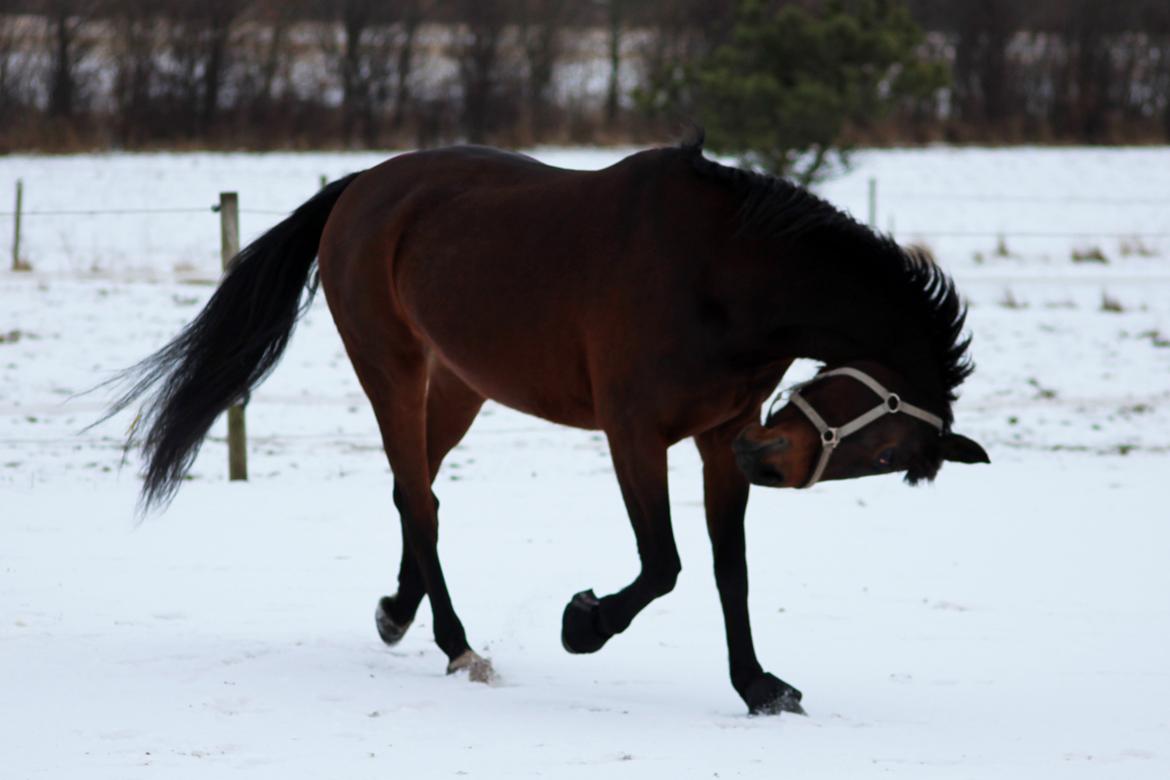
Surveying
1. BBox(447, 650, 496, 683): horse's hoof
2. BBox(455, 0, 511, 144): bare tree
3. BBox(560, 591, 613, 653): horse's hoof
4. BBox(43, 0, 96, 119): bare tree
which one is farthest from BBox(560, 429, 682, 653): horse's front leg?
BBox(43, 0, 96, 119): bare tree

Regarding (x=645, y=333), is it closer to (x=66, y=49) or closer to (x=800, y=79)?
(x=800, y=79)

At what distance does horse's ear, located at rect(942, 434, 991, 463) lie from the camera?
3.65 meters

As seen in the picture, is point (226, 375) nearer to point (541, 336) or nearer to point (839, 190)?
point (541, 336)

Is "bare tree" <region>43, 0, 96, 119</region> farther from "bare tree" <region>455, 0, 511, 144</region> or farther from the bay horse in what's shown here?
the bay horse

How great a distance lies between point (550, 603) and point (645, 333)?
170 cm

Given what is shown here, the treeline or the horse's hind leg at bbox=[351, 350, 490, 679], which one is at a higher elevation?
the treeline

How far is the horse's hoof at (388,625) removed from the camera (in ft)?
15.6

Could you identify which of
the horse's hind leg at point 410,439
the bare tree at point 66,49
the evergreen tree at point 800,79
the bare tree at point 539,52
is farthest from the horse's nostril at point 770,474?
the bare tree at point 66,49

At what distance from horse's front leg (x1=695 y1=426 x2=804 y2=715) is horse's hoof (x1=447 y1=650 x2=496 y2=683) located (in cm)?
74

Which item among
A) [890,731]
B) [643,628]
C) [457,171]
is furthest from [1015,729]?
[457,171]

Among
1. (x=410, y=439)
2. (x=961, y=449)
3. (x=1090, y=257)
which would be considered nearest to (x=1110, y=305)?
(x=1090, y=257)

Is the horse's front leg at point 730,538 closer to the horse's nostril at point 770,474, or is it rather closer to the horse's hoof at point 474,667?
the horse's nostril at point 770,474

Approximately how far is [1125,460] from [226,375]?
223 inches

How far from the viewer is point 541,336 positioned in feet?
13.8
